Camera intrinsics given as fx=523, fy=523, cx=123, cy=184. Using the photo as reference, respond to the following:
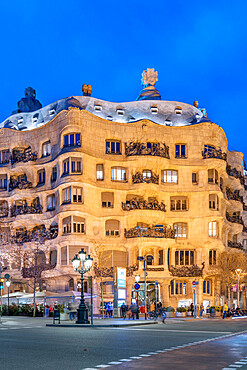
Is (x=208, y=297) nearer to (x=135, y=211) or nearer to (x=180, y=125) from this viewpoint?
(x=135, y=211)

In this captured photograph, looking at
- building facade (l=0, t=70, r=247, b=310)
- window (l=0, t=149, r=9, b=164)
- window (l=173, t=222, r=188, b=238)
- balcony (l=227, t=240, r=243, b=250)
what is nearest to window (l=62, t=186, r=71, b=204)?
building facade (l=0, t=70, r=247, b=310)

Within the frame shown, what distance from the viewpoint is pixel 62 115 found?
64.3 metres

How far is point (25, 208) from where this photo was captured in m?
66.6

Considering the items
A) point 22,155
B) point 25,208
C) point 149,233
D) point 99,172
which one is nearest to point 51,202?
point 25,208

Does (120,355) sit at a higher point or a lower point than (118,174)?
lower

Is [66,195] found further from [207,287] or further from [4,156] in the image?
[207,287]

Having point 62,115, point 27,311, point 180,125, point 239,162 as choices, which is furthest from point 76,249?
point 239,162

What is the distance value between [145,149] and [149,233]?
1065 centimetres

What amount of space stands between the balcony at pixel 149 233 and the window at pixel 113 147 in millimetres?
9996

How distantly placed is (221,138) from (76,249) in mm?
25217

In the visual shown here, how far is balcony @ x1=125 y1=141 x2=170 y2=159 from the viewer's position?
65250 mm

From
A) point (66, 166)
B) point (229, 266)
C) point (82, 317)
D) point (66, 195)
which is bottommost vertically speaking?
point (82, 317)

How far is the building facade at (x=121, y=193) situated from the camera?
6172 centimetres

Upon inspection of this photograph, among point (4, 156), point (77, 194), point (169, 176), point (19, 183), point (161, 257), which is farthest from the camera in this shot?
point (4, 156)
